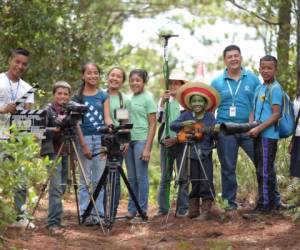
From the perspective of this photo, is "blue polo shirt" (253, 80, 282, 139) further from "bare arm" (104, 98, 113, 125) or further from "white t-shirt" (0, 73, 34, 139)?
"white t-shirt" (0, 73, 34, 139)

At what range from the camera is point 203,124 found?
7.41 metres

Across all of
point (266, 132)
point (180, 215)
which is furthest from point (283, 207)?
point (180, 215)

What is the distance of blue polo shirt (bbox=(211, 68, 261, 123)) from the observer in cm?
750

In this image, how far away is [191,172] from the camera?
752cm

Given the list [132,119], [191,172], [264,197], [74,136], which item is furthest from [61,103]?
[264,197]

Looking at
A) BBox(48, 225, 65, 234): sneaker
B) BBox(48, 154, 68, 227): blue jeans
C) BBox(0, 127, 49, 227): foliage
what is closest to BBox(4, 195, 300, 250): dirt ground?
BBox(48, 225, 65, 234): sneaker

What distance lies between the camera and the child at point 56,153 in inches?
269

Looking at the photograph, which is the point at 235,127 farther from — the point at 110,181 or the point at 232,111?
the point at 110,181

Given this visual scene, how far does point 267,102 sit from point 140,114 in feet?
4.85

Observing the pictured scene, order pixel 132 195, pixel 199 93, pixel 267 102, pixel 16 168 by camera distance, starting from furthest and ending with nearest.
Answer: pixel 199 93, pixel 267 102, pixel 132 195, pixel 16 168

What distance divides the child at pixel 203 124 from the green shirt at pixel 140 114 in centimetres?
37

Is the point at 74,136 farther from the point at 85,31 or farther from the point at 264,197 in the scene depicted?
the point at 85,31

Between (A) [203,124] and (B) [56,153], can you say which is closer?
(B) [56,153]

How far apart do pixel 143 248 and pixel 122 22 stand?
15766 millimetres
